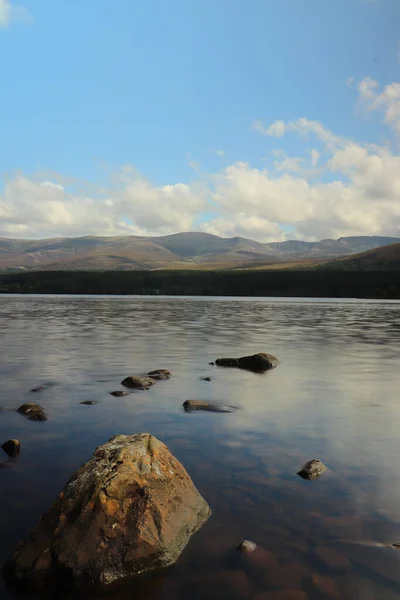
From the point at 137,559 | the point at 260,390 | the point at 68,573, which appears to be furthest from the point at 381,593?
the point at 260,390

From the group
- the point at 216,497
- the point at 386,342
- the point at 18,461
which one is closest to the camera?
the point at 216,497

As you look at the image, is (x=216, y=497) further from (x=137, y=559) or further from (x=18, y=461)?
(x=18, y=461)

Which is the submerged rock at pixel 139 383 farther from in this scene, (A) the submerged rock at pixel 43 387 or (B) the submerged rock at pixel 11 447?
(B) the submerged rock at pixel 11 447

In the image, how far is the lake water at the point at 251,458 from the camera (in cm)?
821

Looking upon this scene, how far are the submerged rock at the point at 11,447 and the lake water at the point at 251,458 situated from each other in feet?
0.82

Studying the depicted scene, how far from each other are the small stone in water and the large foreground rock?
99cm

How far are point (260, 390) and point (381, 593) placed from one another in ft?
50.2

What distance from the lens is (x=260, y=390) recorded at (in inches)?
908

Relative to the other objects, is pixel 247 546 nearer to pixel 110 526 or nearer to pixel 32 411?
pixel 110 526

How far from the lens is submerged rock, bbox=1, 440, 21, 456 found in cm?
1334

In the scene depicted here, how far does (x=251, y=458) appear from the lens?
13.5 metres

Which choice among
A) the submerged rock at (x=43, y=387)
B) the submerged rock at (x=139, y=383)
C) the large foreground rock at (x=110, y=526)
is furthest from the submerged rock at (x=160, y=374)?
Answer: the large foreground rock at (x=110, y=526)

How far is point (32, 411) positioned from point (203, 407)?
237 inches

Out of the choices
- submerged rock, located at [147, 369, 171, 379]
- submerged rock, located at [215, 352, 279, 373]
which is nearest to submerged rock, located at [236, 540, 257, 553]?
submerged rock, located at [147, 369, 171, 379]
